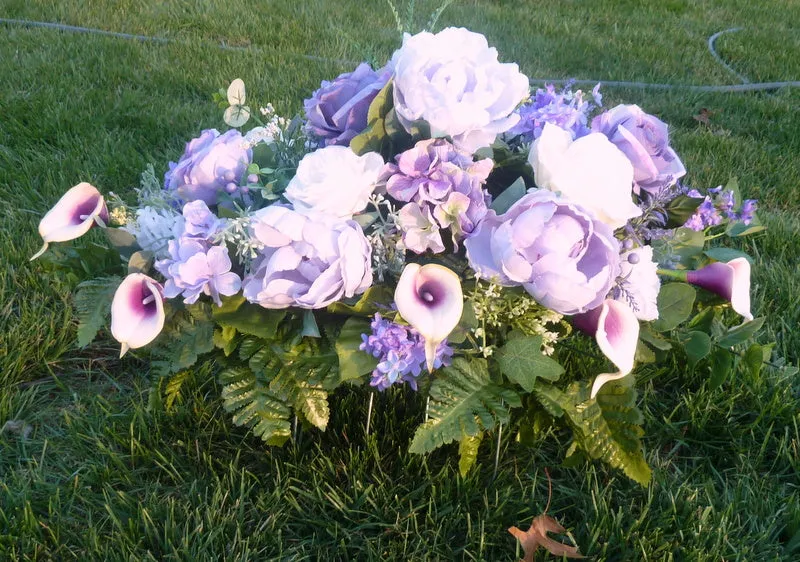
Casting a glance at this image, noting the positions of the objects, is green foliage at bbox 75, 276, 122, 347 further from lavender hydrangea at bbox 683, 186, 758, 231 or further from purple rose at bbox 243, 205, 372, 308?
lavender hydrangea at bbox 683, 186, 758, 231

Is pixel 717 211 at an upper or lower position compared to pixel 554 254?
lower

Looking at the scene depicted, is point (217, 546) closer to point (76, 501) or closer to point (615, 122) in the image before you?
point (76, 501)

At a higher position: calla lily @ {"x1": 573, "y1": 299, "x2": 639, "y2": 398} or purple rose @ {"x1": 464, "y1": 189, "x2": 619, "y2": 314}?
purple rose @ {"x1": 464, "y1": 189, "x2": 619, "y2": 314}

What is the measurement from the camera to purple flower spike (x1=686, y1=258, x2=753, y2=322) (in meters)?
1.21

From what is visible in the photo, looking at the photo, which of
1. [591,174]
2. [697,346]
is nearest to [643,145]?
[591,174]

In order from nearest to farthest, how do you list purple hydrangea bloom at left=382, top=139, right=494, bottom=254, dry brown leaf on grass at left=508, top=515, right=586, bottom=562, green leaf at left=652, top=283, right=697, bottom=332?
purple hydrangea bloom at left=382, top=139, right=494, bottom=254, green leaf at left=652, top=283, right=697, bottom=332, dry brown leaf on grass at left=508, top=515, right=586, bottom=562

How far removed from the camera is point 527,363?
114 centimetres

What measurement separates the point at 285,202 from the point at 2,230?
5.24 feet

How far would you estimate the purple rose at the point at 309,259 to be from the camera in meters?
1.08

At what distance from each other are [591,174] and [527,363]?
0.32 metres

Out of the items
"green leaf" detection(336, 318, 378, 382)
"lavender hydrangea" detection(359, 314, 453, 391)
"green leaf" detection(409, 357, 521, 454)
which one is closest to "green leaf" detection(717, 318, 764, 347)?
"green leaf" detection(409, 357, 521, 454)

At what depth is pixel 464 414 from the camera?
1192mm

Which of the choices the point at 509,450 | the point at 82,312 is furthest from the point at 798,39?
the point at 82,312

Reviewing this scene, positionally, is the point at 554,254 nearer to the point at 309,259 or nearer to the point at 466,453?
the point at 309,259
